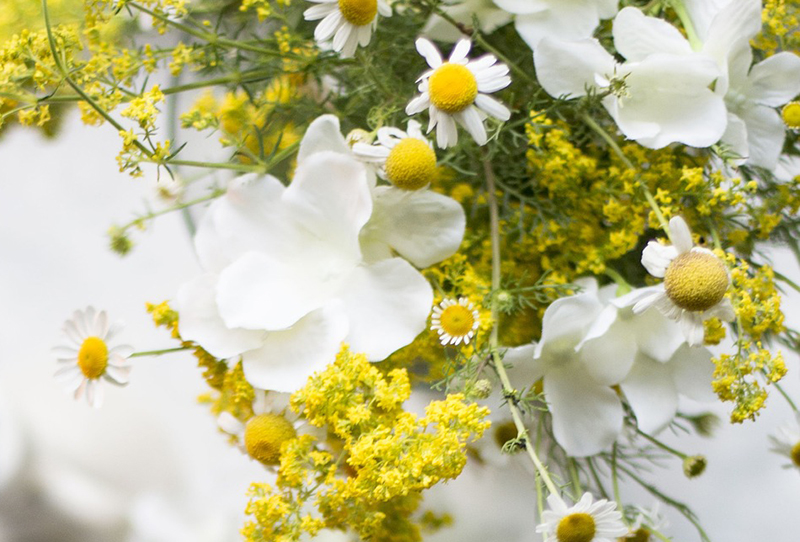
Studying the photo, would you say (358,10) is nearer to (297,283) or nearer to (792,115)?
(297,283)

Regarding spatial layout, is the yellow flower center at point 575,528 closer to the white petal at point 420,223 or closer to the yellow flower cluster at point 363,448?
the yellow flower cluster at point 363,448

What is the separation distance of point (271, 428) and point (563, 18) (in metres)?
0.32

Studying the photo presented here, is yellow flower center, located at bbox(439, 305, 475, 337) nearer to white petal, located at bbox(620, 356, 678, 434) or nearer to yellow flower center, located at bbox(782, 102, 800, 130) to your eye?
white petal, located at bbox(620, 356, 678, 434)

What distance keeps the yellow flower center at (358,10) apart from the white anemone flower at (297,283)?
3.3 inches

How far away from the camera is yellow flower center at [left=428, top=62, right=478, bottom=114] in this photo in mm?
444

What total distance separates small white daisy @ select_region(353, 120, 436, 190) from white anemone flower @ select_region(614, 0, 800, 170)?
0.14 meters

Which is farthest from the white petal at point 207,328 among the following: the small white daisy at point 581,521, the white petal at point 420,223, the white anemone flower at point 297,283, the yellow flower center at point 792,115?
the yellow flower center at point 792,115

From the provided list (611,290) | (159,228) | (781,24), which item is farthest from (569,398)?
(159,228)

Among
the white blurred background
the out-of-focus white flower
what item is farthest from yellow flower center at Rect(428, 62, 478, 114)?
the white blurred background

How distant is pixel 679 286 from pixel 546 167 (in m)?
0.15

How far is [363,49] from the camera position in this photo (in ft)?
1.79

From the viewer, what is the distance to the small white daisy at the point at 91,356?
53cm

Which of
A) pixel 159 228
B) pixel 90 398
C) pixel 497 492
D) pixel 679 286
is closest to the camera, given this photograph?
pixel 679 286

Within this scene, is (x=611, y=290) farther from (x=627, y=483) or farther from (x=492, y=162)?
(x=627, y=483)
